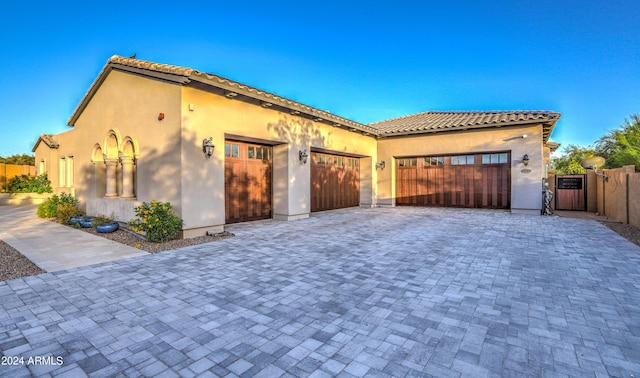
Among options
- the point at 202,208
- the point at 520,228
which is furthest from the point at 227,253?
the point at 520,228

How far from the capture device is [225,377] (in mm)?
2057

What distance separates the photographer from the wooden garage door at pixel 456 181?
12500 millimetres

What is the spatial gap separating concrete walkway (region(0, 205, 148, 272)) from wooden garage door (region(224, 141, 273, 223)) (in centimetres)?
326

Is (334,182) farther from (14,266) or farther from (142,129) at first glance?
(14,266)

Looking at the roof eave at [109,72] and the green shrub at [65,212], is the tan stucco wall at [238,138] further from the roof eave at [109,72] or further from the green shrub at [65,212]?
the green shrub at [65,212]

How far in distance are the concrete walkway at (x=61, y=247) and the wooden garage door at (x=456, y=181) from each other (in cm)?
1221

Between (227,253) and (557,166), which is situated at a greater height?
(557,166)

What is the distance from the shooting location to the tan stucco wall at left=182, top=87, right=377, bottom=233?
7109 mm

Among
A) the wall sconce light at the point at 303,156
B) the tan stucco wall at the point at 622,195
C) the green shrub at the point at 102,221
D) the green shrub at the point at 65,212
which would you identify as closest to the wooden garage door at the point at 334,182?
the wall sconce light at the point at 303,156

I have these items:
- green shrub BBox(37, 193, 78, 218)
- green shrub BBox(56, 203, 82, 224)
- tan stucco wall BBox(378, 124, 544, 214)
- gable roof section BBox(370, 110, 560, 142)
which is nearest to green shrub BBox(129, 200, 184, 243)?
green shrub BBox(56, 203, 82, 224)

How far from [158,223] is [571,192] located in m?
16.8

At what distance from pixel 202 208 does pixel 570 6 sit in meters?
13.1

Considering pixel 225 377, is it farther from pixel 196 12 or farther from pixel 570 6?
pixel 570 6

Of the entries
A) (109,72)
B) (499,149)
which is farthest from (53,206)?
(499,149)
